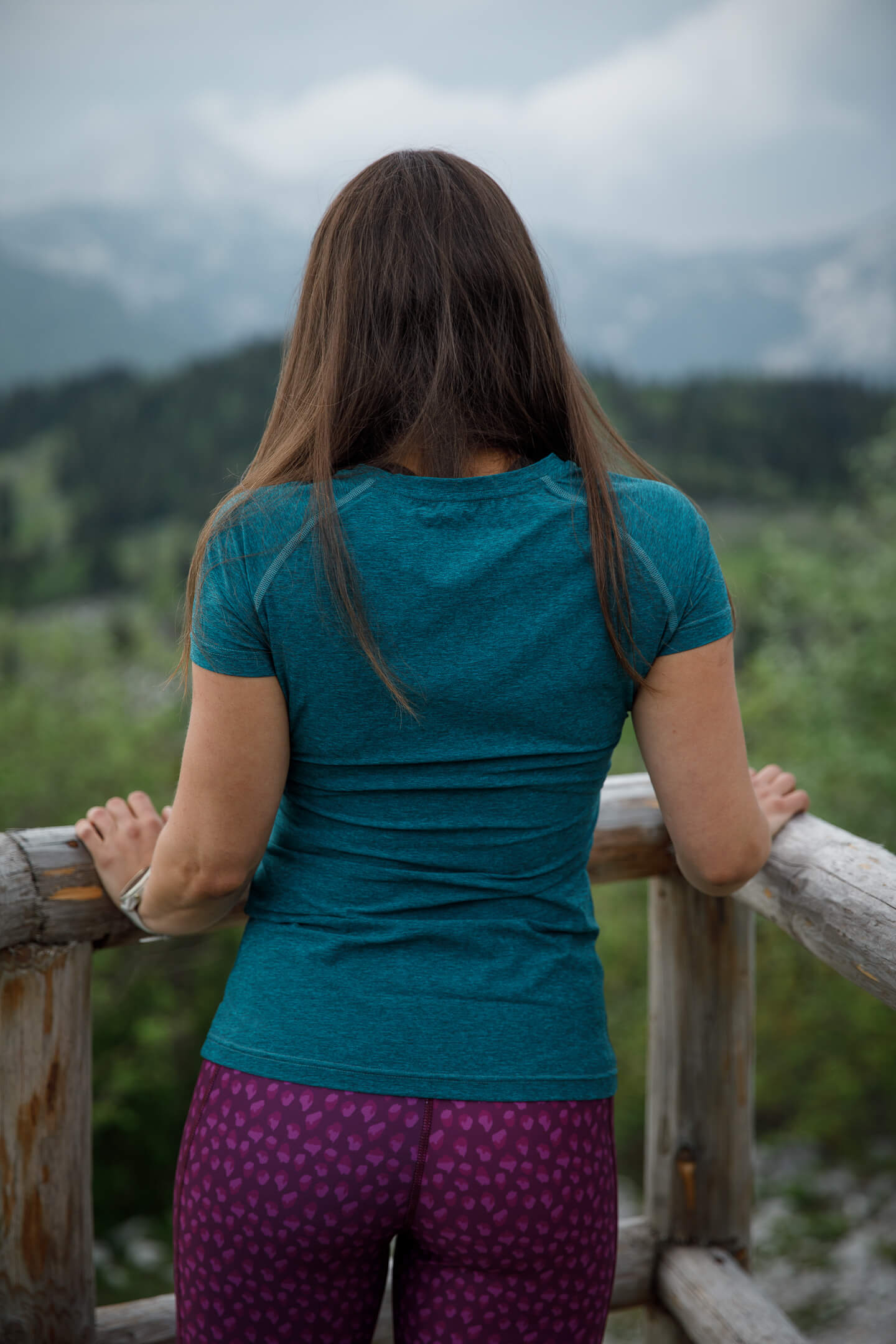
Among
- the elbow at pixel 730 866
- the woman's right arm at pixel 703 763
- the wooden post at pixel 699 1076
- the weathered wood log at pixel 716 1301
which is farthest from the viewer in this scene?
the wooden post at pixel 699 1076

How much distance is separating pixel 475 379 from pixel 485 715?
11.2 inches

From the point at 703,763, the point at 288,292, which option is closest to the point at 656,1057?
the point at 703,763

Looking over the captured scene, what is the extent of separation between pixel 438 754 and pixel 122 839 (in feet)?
1.82

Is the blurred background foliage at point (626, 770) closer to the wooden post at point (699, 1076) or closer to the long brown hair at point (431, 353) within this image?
the wooden post at point (699, 1076)

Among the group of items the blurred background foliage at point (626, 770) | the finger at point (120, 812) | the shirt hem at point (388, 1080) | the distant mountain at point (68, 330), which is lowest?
the blurred background foliage at point (626, 770)

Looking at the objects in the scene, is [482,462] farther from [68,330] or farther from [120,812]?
[68,330]

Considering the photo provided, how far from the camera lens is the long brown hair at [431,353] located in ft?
2.75

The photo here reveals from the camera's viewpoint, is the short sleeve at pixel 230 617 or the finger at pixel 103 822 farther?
the finger at pixel 103 822

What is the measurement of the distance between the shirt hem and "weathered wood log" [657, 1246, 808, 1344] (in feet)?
2.93

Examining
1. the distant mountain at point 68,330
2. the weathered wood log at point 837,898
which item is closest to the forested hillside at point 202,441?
the distant mountain at point 68,330

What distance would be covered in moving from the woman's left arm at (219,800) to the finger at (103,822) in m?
→ 0.18

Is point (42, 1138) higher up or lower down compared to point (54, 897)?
lower down

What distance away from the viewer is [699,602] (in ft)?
2.86

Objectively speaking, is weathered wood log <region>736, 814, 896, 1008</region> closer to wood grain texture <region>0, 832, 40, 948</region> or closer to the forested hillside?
wood grain texture <region>0, 832, 40, 948</region>
